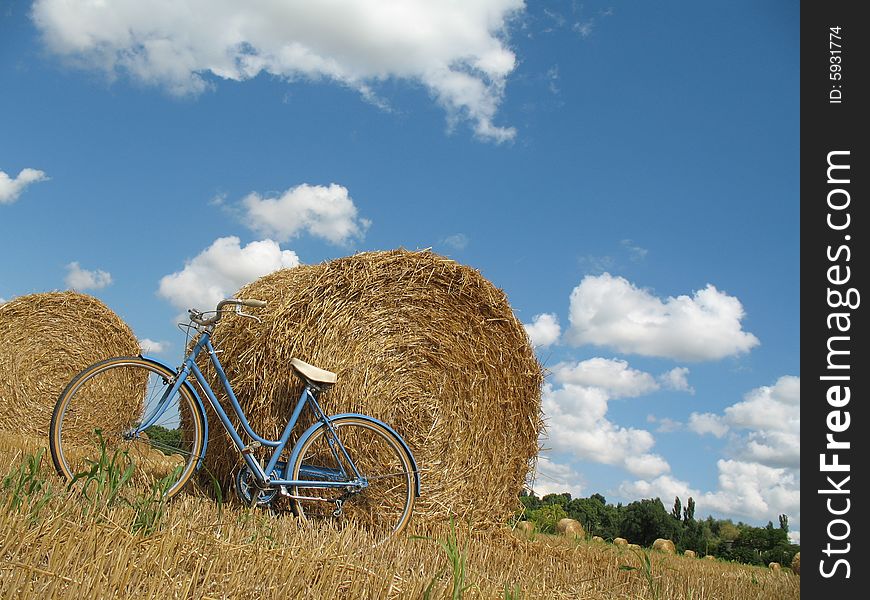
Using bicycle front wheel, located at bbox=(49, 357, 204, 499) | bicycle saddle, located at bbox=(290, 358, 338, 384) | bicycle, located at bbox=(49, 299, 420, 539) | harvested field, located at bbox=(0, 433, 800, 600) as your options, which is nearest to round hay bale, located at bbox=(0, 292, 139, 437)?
bicycle front wheel, located at bbox=(49, 357, 204, 499)

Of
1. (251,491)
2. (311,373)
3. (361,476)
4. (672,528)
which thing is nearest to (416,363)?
(361,476)

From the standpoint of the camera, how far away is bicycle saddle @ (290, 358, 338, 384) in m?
5.20

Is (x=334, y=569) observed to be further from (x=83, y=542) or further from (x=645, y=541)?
(x=645, y=541)

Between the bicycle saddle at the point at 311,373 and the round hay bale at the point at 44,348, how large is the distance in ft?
24.8

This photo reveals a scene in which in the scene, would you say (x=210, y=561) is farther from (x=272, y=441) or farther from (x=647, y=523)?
(x=647, y=523)

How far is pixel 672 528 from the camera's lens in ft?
46.1

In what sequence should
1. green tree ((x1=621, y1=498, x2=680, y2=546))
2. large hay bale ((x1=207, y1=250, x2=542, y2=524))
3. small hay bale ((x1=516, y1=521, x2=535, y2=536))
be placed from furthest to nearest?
green tree ((x1=621, y1=498, x2=680, y2=546))
small hay bale ((x1=516, y1=521, x2=535, y2=536))
large hay bale ((x1=207, y1=250, x2=542, y2=524))

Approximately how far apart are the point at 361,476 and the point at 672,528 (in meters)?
10.3

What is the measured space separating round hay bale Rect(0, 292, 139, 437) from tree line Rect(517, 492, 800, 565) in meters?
7.44

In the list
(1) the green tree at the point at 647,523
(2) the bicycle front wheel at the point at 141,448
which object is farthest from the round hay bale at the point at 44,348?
(1) the green tree at the point at 647,523

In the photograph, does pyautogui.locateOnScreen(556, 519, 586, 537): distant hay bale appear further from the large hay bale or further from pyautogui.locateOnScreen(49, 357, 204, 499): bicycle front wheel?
pyautogui.locateOnScreen(49, 357, 204, 499): bicycle front wheel

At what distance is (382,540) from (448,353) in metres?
1.86

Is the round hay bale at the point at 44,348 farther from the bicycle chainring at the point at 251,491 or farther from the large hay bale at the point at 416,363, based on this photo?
the bicycle chainring at the point at 251,491
